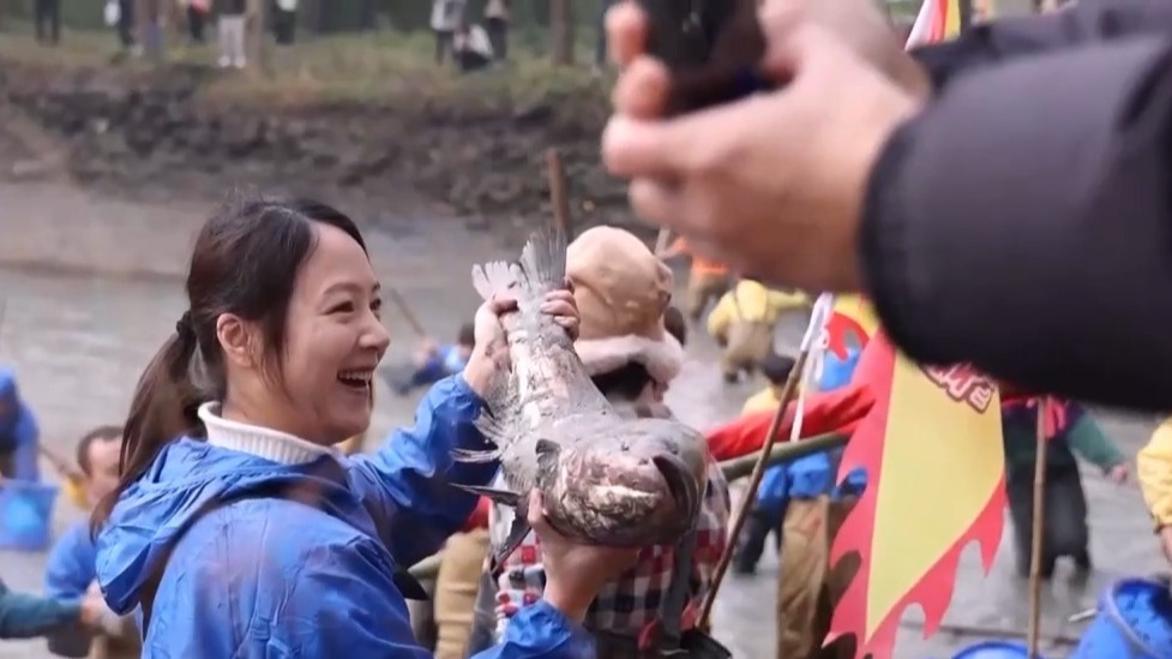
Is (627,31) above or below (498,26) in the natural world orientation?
above

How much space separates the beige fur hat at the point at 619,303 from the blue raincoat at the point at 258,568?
1.03 meters

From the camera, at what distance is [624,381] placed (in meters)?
3.33

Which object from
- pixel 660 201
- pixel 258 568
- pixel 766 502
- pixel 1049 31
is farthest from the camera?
pixel 766 502

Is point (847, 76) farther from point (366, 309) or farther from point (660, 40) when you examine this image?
point (366, 309)

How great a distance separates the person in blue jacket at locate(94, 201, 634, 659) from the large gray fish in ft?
0.11

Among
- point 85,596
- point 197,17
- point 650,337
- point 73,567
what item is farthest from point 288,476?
point 197,17

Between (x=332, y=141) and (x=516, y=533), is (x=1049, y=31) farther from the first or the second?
(x=332, y=141)

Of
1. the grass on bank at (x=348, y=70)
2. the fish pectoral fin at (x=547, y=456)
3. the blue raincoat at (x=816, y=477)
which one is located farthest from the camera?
the grass on bank at (x=348, y=70)

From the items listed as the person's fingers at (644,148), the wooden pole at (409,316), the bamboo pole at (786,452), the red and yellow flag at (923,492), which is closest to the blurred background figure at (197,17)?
the wooden pole at (409,316)

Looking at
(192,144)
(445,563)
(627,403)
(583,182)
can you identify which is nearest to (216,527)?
(627,403)

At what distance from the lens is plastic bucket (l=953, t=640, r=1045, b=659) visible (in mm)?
3219

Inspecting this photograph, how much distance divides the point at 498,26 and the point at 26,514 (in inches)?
658

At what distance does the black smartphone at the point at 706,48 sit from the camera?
2.49 ft

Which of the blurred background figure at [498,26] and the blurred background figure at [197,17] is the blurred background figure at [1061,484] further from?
the blurred background figure at [197,17]
